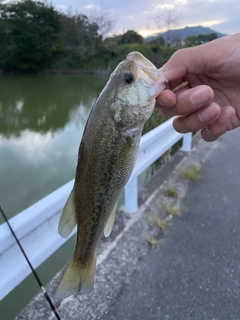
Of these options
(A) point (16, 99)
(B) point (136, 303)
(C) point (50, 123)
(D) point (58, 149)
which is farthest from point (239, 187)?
(A) point (16, 99)

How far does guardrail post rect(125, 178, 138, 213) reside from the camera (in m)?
2.99

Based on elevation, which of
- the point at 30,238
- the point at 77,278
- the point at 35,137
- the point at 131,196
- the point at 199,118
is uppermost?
the point at 199,118

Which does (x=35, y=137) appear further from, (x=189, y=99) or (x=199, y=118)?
(x=189, y=99)

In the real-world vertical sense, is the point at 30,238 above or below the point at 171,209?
above

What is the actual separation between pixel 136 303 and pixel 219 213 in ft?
5.20

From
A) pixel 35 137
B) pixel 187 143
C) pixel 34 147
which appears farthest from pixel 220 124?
pixel 35 137

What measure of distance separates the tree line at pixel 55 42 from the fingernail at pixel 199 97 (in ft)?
30.5

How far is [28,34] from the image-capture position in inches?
465

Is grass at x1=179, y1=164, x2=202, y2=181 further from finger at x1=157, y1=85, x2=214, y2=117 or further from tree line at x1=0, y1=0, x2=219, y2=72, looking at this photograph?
tree line at x1=0, y1=0, x2=219, y2=72

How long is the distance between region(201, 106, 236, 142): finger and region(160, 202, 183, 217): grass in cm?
132

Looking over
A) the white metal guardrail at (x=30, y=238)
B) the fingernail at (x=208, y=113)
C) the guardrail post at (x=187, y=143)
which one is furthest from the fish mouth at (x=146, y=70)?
the guardrail post at (x=187, y=143)

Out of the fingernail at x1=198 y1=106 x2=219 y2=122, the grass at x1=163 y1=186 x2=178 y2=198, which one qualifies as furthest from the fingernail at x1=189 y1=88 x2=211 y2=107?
the grass at x1=163 y1=186 x2=178 y2=198

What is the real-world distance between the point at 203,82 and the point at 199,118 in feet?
1.59

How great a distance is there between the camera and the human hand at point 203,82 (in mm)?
1490
